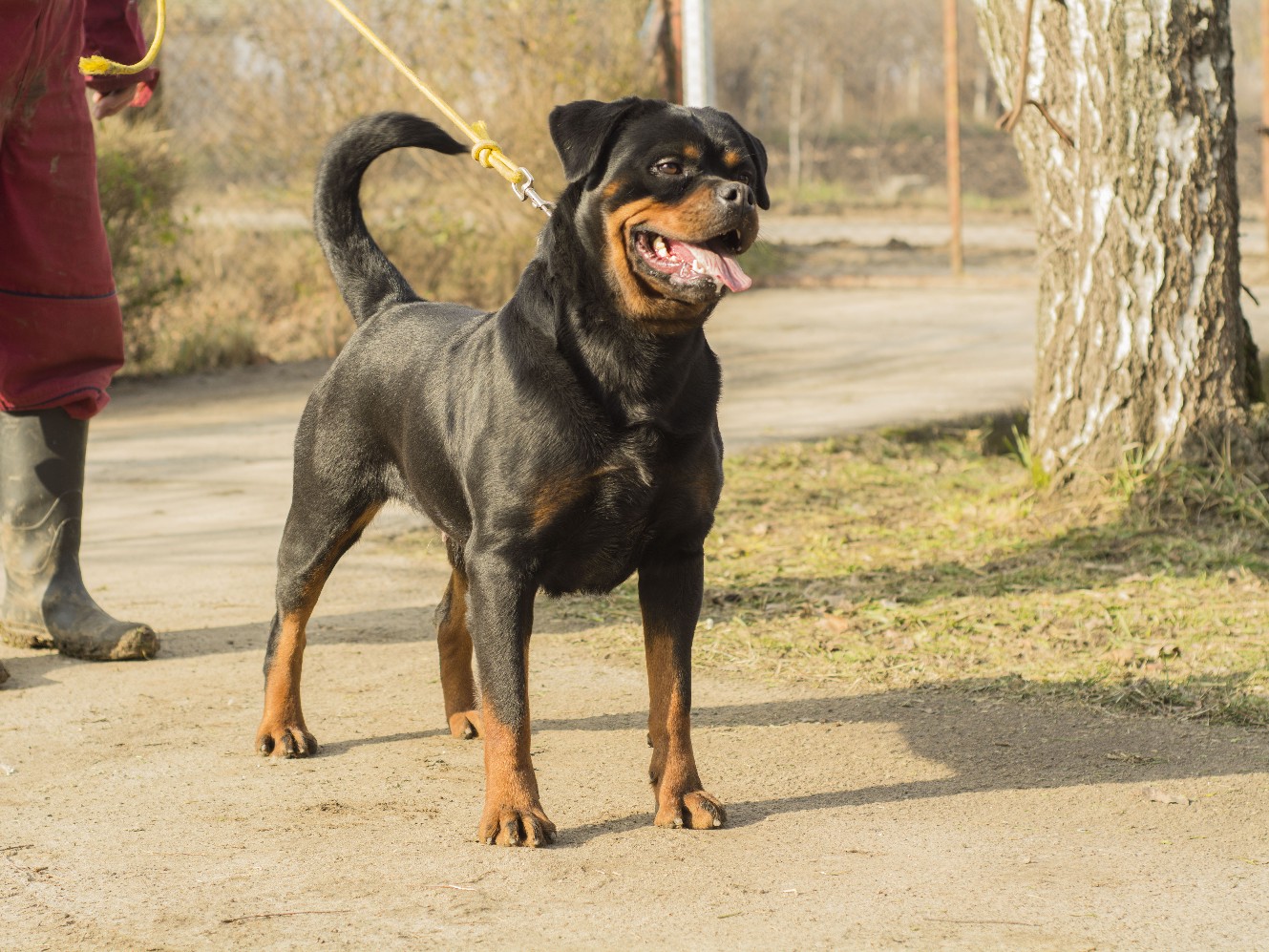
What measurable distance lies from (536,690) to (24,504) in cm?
172

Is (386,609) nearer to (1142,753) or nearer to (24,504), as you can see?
(24,504)

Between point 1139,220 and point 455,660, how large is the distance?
3.26 meters

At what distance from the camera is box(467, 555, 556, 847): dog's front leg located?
10.4 feet

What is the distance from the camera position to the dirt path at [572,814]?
2.81m

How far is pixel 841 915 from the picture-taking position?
283 centimetres

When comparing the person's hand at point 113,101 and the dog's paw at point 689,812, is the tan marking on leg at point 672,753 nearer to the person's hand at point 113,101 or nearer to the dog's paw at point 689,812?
the dog's paw at point 689,812

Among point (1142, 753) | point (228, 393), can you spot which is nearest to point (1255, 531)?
point (1142, 753)

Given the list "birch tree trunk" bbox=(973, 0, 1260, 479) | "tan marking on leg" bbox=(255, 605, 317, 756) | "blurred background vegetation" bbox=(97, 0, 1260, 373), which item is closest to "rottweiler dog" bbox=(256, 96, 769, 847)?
"tan marking on leg" bbox=(255, 605, 317, 756)

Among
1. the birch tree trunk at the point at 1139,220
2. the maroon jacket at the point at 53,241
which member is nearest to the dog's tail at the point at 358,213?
the maroon jacket at the point at 53,241

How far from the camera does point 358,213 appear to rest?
4.09 meters

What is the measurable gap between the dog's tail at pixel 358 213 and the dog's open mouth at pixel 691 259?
1043 millimetres

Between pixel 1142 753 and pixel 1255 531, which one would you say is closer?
pixel 1142 753

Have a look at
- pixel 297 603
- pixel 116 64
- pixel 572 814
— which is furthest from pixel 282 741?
pixel 116 64

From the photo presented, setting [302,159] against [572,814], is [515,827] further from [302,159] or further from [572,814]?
[302,159]
